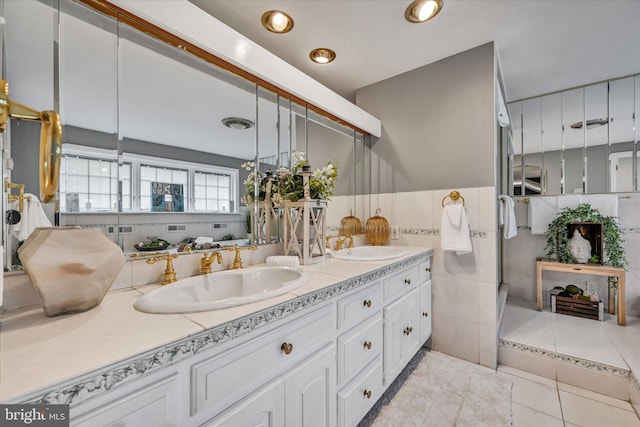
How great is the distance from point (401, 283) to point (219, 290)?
109cm

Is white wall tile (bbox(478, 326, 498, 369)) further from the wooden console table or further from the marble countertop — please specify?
the marble countertop

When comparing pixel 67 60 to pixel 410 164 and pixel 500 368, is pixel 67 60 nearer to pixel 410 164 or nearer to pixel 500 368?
pixel 410 164

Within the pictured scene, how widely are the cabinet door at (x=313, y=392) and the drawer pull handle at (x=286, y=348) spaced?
88mm

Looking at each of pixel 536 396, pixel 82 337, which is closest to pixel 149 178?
pixel 82 337

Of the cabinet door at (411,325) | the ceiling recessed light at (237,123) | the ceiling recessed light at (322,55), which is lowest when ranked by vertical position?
the cabinet door at (411,325)

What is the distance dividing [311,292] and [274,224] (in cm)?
78

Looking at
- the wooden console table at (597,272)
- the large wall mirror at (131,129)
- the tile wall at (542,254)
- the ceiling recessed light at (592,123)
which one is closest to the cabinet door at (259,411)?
the large wall mirror at (131,129)

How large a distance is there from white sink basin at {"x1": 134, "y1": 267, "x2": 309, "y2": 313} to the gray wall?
151cm

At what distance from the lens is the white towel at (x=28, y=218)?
2.85ft

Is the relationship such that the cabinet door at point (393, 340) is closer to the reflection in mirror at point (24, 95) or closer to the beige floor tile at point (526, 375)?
the beige floor tile at point (526, 375)

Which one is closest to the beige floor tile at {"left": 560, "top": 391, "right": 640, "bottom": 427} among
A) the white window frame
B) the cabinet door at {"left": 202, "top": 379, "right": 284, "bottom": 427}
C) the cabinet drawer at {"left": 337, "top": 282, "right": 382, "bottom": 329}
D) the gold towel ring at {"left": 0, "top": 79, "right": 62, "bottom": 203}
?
the cabinet drawer at {"left": 337, "top": 282, "right": 382, "bottom": 329}

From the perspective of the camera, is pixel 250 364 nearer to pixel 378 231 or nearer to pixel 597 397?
pixel 378 231

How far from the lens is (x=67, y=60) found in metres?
0.98

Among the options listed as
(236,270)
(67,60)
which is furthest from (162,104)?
(236,270)
